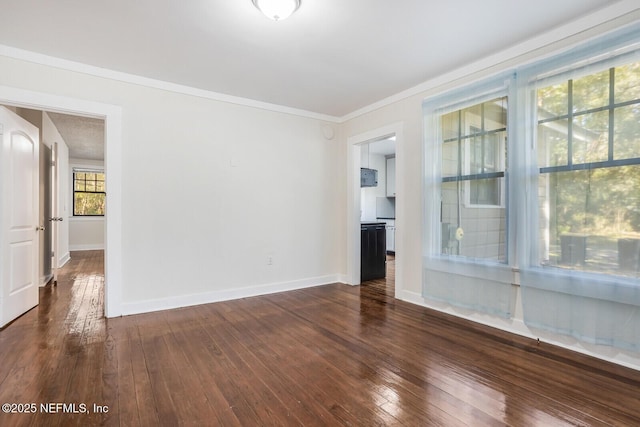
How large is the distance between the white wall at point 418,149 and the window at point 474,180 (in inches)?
13.8

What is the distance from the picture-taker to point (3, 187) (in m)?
3.01

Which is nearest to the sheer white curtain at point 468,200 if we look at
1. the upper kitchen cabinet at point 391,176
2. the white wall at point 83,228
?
the upper kitchen cabinet at point 391,176

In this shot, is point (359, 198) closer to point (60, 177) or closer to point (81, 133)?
point (81, 133)

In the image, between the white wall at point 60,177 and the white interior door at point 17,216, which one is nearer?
the white interior door at point 17,216

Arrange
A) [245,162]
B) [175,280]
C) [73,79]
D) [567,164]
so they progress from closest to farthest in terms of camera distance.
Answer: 1. [567,164]
2. [73,79]
3. [175,280]
4. [245,162]

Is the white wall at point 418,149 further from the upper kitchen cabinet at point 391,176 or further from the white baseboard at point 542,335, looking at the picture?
the upper kitchen cabinet at point 391,176

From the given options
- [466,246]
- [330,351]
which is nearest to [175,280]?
[330,351]

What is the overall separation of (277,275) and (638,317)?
3.67 m

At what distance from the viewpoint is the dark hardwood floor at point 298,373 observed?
1.71 meters

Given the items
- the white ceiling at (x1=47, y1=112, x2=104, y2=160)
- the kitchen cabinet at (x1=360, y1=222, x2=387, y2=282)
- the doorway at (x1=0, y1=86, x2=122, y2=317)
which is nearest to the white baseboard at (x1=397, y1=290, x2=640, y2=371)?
the kitchen cabinet at (x1=360, y1=222, x2=387, y2=282)

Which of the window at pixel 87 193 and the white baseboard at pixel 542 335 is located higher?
the window at pixel 87 193

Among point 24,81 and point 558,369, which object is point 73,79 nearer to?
point 24,81

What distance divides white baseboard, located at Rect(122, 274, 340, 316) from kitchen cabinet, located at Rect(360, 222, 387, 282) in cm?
51

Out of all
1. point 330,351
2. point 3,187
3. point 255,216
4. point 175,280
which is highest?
point 3,187
